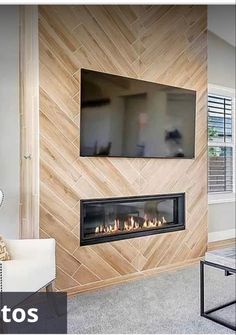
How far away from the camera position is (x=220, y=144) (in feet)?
17.2

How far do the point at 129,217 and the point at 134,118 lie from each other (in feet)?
3.50

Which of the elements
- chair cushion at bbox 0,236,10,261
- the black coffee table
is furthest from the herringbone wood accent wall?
the black coffee table

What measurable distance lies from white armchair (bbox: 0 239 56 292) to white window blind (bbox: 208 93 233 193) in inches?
124

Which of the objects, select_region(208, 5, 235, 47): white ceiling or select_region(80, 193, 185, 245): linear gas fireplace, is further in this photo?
select_region(208, 5, 235, 47): white ceiling

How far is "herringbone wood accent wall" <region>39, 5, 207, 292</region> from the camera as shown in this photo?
3.10 m

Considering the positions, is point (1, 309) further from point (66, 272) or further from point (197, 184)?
point (197, 184)

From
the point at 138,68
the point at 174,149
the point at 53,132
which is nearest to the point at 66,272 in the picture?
the point at 53,132

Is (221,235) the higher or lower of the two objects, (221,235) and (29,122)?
the lower

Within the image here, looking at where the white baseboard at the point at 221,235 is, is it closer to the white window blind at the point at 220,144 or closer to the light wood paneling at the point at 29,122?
the white window blind at the point at 220,144

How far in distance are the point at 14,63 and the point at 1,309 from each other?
1.99 metres

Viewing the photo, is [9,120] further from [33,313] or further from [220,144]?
[220,144]

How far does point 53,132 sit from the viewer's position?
122 inches

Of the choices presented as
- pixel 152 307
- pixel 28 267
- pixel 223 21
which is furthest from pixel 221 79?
pixel 28 267

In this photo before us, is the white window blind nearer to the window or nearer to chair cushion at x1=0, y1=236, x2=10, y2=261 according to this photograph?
the window
